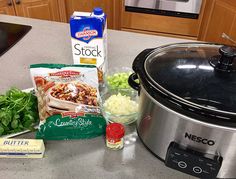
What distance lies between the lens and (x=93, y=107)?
67cm

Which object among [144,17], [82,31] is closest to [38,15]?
[144,17]

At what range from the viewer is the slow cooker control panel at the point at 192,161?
52 centimetres

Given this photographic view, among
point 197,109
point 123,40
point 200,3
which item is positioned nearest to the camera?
point 197,109

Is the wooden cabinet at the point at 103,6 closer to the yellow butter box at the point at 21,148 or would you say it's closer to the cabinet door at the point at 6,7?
the cabinet door at the point at 6,7

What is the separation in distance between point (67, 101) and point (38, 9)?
1799 millimetres

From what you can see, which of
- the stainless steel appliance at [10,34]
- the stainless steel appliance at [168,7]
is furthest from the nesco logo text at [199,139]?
the stainless steel appliance at [168,7]

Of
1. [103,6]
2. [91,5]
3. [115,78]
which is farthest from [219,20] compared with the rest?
[115,78]

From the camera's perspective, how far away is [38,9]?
7.13 feet

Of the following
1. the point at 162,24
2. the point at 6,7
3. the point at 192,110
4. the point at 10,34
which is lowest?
the point at 162,24

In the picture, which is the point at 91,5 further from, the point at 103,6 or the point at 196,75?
the point at 196,75

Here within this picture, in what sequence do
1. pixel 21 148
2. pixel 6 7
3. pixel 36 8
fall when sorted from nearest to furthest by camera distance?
pixel 21 148, pixel 6 7, pixel 36 8

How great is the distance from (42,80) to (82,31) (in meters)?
0.18

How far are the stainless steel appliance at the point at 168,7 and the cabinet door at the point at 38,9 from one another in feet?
2.29

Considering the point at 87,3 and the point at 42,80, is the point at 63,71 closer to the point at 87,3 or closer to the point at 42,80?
the point at 42,80
